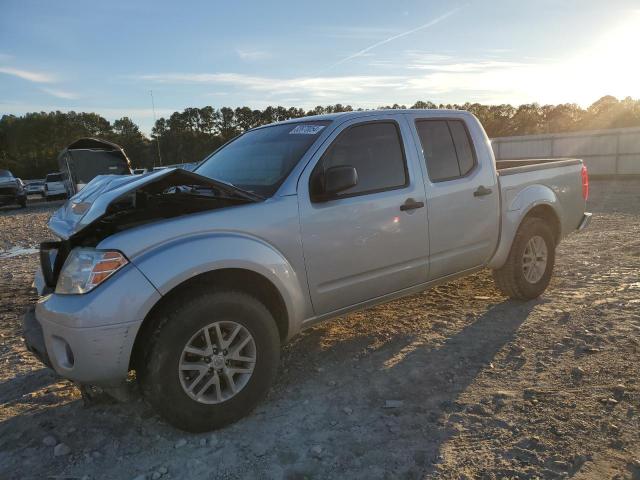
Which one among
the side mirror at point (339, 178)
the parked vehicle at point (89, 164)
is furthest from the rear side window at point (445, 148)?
the parked vehicle at point (89, 164)

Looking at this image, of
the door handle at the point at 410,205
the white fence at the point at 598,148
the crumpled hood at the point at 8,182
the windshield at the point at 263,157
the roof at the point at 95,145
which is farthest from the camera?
the white fence at the point at 598,148

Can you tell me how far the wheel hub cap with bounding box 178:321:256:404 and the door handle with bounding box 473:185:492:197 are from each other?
2.43 metres

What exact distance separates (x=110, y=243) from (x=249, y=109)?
7812 centimetres

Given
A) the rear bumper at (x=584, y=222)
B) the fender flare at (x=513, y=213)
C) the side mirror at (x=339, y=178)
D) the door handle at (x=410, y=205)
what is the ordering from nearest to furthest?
Result: the side mirror at (x=339, y=178) → the door handle at (x=410, y=205) → the fender flare at (x=513, y=213) → the rear bumper at (x=584, y=222)

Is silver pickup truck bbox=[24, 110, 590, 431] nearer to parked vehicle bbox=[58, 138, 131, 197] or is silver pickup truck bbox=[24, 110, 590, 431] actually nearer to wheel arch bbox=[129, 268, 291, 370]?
wheel arch bbox=[129, 268, 291, 370]

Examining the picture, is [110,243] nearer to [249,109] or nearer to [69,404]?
[69,404]

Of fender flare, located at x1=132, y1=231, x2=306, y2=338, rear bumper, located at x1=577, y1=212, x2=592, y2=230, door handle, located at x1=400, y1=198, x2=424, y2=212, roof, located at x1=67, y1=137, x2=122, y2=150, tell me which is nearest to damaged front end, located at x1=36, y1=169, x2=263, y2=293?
fender flare, located at x1=132, y1=231, x2=306, y2=338

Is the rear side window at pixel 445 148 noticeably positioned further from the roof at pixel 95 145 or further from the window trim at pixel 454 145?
the roof at pixel 95 145

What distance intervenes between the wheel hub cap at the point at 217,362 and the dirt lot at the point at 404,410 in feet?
0.82

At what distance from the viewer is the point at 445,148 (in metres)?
4.25

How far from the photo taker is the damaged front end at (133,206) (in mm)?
2814

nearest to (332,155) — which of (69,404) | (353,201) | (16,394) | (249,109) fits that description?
(353,201)

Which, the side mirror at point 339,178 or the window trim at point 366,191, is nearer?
the side mirror at point 339,178

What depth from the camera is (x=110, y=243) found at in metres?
2.63
